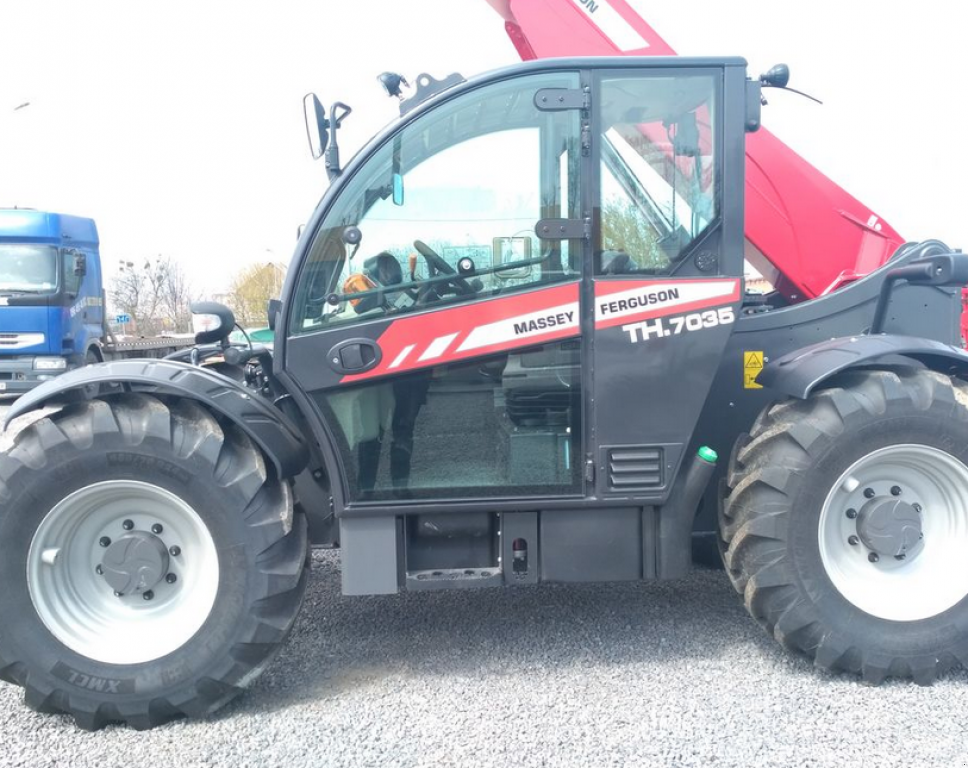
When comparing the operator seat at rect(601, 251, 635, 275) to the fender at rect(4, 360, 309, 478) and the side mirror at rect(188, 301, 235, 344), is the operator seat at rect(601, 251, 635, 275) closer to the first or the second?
the fender at rect(4, 360, 309, 478)

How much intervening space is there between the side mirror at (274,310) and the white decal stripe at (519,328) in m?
0.74

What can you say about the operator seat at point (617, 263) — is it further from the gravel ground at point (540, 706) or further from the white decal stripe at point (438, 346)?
the gravel ground at point (540, 706)

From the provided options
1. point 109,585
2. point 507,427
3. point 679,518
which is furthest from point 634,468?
point 109,585

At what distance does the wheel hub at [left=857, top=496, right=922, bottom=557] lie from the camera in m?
3.32

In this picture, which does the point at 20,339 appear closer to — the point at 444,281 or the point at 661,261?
the point at 444,281

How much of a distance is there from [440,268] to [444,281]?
6cm

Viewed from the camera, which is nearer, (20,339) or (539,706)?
(539,706)

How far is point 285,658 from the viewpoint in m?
3.60

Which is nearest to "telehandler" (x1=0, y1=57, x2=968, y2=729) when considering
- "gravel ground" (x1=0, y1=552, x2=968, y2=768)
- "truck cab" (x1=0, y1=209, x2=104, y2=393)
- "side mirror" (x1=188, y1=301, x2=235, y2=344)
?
"gravel ground" (x1=0, y1=552, x2=968, y2=768)

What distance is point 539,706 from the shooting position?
3.13m

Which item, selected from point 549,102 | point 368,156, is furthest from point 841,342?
point 368,156

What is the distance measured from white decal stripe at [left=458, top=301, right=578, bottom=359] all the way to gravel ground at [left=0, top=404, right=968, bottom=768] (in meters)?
1.40

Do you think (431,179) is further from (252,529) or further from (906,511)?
(906,511)

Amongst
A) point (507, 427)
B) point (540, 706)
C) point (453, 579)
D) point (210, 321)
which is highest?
point (210, 321)
